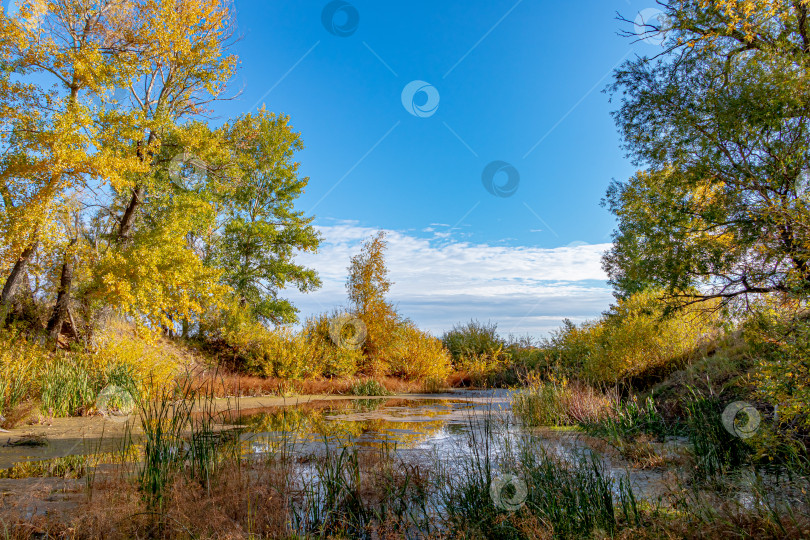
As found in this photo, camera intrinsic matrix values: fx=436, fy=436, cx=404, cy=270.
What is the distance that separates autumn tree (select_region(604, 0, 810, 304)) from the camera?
7.63 metres

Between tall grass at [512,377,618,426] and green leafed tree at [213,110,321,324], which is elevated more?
green leafed tree at [213,110,321,324]

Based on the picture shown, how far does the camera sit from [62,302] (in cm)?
1312

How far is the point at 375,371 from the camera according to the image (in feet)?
66.7

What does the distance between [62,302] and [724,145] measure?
17334 millimetres

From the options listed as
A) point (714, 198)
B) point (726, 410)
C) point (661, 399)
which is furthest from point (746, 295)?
point (726, 410)

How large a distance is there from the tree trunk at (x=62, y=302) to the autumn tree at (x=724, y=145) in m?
15.7

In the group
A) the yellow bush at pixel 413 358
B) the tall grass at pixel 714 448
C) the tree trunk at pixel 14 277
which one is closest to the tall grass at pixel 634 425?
the tall grass at pixel 714 448

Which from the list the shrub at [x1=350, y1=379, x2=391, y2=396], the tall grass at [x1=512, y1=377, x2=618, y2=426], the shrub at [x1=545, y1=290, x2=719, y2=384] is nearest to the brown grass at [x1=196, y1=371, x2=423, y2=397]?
the shrub at [x1=350, y1=379, x2=391, y2=396]

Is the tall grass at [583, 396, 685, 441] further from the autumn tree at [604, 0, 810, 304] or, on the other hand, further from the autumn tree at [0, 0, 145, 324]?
the autumn tree at [0, 0, 145, 324]

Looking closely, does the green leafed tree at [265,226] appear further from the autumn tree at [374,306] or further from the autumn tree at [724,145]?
the autumn tree at [724,145]

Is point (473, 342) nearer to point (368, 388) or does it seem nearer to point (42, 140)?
point (368, 388)

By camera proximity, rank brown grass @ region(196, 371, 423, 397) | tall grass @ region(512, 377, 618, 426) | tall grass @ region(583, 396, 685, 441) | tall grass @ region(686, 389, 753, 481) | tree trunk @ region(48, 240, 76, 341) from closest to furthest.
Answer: tall grass @ region(686, 389, 753, 481)
tall grass @ region(583, 396, 685, 441)
tall grass @ region(512, 377, 618, 426)
tree trunk @ region(48, 240, 76, 341)
brown grass @ region(196, 371, 423, 397)

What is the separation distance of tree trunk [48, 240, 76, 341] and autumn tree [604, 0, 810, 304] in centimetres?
1566

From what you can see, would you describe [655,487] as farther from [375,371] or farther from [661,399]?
[375,371]
